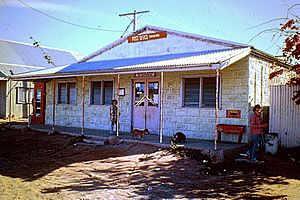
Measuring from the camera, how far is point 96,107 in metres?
15.7

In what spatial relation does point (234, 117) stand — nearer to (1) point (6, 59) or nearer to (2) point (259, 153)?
(2) point (259, 153)

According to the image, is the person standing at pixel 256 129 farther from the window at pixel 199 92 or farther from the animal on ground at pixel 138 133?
the animal on ground at pixel 138 133

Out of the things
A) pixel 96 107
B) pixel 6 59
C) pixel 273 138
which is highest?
pixel 6 59

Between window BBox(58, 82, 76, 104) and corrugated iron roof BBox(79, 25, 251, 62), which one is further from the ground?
corrugated iron roof BBox(79, 25, 251, 62)

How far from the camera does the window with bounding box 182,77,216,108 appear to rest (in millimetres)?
12102

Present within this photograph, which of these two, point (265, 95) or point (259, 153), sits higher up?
point (265, 95)

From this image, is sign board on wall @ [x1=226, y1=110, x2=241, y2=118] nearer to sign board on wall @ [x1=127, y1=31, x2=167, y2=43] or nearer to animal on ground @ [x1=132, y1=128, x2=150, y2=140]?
animal on ground @ [x1=132, y1=128, x2=150, y2=140]

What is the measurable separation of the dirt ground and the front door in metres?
3.00

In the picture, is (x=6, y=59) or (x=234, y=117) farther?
(x=6, y=59)

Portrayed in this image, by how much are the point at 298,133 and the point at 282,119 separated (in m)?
0.72

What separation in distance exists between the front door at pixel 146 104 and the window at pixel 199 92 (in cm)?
143

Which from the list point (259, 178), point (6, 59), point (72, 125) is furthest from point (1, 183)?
point (6, 59)

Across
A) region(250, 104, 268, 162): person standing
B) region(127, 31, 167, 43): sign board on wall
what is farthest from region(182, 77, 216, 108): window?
region(127, 31, 167, 43): sign board on wall

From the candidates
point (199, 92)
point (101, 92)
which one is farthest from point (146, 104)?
point (101, 92)
